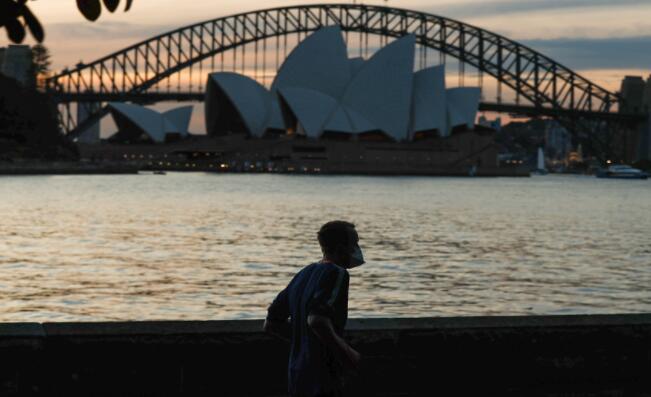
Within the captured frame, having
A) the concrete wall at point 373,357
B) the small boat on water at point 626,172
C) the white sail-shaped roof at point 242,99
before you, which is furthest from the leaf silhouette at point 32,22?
the small boat on water at point 626,172

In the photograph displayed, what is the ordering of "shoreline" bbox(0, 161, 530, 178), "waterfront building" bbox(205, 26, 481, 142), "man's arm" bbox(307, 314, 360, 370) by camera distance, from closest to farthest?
"man's arm" bbox(307, 314, 360, 370)
"shoreline" bbox(0, 161, 530, 178)
"waterfront building" bbox(205, 26, 481, 142)

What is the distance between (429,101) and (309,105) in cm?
1793

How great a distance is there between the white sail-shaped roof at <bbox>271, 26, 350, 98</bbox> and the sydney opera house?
0.43ft

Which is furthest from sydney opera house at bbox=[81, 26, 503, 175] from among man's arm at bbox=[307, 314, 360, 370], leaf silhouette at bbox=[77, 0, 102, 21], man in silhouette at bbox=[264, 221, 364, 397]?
leaf silhouette at bbox=[77, 0, 102, 21]

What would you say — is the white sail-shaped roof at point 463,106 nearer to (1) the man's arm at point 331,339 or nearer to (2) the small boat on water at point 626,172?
(2) the small boat on water at point 626,172

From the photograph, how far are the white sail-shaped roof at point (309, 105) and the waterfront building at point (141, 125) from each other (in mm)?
28428

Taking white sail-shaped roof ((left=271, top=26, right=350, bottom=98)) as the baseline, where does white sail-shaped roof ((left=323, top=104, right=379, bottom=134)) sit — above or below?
below

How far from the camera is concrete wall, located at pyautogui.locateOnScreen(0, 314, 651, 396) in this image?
8992 millimetres

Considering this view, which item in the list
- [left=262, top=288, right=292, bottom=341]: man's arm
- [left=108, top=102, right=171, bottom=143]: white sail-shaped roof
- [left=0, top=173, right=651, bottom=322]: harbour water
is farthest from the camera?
[left=108, top=102, right=171, bottom=143]: white sail-shaped roof

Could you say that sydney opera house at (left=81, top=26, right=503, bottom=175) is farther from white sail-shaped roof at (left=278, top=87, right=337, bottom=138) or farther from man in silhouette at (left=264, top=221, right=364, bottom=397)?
man in silhouette at (left=264, top=221, right=364, bottom=397)

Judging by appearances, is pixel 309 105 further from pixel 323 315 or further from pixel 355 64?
pixel 323 315

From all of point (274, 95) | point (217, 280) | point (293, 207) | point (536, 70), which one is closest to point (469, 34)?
point (536, 70)

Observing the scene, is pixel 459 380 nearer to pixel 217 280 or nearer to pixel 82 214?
pixel 217 280

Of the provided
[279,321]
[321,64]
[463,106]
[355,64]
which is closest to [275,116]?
[355,64]
